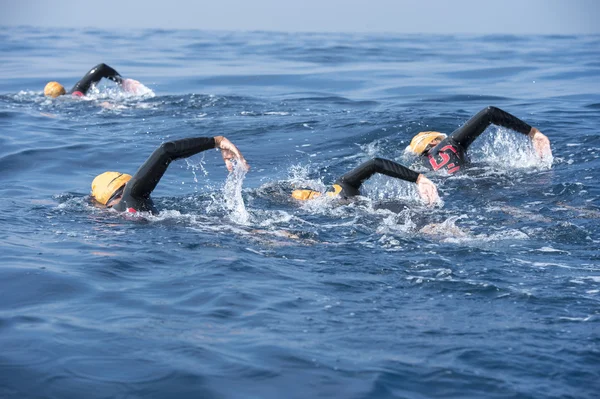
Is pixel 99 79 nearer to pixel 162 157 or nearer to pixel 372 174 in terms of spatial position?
pixel 162 157

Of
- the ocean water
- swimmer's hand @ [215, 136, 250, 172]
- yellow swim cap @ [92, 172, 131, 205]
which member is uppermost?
swimmer's hand @ [215, 136, 250, 172]

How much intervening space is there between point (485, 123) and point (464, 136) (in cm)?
33

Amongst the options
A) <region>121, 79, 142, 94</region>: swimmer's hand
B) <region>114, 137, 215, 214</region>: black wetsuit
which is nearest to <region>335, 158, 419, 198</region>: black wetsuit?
<region>114, 137, 215, 214</region>: black wetsuit

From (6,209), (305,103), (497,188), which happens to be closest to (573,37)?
(305,103)

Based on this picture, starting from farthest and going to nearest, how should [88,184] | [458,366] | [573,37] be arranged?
[573,37] → [88,184] → [458,366]

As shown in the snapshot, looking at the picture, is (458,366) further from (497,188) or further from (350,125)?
(350,125)

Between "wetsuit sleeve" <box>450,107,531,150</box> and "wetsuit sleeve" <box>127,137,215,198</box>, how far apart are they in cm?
385

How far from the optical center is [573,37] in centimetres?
4109

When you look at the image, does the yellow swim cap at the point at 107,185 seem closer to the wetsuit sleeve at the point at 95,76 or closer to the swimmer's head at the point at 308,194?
the swimmer's head at the point at 308,194

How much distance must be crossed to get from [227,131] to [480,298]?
9.48 meters

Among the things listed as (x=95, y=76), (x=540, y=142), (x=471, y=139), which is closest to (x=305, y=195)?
(x=471, y=139)

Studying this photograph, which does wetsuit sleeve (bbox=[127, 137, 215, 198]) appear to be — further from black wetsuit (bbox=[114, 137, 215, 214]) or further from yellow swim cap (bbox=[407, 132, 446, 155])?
yellow swim cap (bbox=[407, 132, 446, 155])

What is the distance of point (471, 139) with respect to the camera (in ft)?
37.2

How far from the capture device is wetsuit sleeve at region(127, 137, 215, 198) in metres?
8.76
